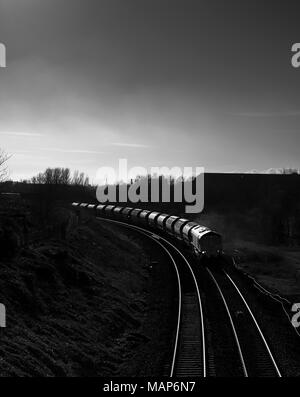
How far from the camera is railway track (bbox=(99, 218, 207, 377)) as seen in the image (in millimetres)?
16797

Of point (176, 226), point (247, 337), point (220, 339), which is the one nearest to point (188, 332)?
point (220, 339)

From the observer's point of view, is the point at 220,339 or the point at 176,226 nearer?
the point at 220,339

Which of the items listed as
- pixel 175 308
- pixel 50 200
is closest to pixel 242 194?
pixel 50 200

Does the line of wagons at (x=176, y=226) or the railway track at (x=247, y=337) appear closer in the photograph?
the railway track at (x=247, y=337)

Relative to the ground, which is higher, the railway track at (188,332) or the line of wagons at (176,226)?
the line of wagons at (176,226)

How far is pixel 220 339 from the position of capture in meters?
20.1

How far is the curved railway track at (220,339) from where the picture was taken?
658 inches

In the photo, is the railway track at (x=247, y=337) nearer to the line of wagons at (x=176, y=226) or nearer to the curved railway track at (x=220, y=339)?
the curved railway track at (x=220, y=339)

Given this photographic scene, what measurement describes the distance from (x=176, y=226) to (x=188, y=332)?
31019mm

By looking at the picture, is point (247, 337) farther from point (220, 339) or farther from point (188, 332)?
point (188, 332)

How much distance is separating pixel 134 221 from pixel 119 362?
55.0 meters
